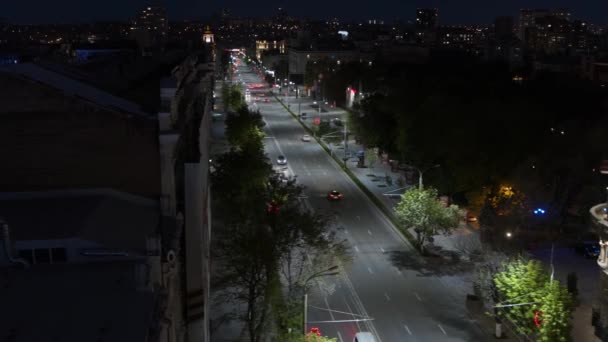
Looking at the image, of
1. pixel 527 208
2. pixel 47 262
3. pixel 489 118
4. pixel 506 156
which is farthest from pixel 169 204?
pixel 489 118

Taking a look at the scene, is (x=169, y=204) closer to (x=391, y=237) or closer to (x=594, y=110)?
(x=391, y=237)

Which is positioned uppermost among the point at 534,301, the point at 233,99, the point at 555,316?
the point at 534,301

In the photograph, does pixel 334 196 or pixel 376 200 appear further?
pixel 376 200

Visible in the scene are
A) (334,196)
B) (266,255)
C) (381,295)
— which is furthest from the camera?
(334,196)

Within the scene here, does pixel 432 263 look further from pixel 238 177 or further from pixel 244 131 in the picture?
pixel 244 131

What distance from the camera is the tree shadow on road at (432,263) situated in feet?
112

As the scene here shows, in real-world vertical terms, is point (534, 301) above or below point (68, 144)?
below

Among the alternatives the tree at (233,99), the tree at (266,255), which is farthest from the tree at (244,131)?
the tree at (233,99)

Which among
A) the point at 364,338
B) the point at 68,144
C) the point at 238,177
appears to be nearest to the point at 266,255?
the point at 364,338

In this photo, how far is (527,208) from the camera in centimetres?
3969

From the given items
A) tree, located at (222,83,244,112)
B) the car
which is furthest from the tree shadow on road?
tree, located at (222,83,244,112)

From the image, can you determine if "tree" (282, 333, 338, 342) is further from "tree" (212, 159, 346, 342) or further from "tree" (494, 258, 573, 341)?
"tree" (494, 258, 573, 341)

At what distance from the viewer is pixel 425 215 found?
35.8 metres

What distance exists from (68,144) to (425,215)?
805 inches
